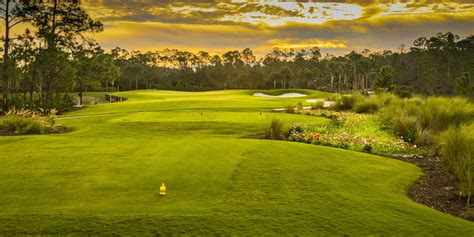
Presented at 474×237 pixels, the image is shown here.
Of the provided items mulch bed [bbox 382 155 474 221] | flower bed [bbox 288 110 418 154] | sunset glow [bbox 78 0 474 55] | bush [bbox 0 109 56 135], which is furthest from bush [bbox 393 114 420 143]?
bush [bbox 0 109 56 135]

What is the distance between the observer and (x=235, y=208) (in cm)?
693

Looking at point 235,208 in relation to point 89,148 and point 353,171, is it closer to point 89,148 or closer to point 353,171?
point 353,171

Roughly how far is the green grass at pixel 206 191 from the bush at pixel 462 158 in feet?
3.39

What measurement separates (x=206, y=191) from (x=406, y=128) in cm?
1326

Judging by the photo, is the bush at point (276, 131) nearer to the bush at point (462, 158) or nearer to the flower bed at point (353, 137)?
the flower bed at point (353, 137)

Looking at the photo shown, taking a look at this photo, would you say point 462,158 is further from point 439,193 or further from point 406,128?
point 406,128

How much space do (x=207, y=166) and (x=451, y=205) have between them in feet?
17.8

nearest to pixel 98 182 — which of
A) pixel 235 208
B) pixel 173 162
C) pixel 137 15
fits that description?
pixel 173 162

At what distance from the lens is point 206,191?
7875mm

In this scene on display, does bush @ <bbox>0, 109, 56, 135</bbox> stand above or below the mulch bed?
above

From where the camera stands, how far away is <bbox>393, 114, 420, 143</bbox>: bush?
57.9ft

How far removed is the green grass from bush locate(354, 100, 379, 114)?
56.8 ft

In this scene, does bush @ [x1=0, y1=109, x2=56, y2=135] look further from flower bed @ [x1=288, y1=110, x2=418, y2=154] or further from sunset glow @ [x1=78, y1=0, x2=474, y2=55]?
sunset glow @ [x1=78, y1=0, x2=474, y2=55]

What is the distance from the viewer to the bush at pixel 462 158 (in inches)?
337
